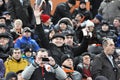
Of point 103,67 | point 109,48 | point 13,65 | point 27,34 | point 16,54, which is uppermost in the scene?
point 27,34

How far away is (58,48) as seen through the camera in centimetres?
1352

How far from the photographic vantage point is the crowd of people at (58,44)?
11.9m

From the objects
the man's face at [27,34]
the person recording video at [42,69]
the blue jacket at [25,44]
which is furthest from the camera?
the man's face at [27,34]

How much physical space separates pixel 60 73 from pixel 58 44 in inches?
74.8

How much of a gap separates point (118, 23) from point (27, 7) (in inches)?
109

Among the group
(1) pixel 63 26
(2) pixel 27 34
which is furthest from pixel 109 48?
(1) pixel 63 26

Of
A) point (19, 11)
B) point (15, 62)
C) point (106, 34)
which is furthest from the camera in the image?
point (19, 11)

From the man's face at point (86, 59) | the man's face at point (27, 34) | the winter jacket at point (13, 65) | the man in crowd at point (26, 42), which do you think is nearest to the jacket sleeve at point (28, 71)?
the winter jacket at point (13, 65)

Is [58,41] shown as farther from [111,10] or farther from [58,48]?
[111,10]

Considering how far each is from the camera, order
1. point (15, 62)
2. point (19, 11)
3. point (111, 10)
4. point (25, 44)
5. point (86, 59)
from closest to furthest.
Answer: point (15, 62), point (86, 59), point (25, 44), point (19, 11), point (111, 10)

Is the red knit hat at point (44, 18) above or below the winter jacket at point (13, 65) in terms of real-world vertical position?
above

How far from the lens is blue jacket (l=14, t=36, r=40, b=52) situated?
14766 millimetres

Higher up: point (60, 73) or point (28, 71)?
point (28, 71)

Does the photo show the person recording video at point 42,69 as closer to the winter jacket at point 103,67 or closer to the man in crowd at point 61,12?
the winter jacket at point 103,67
